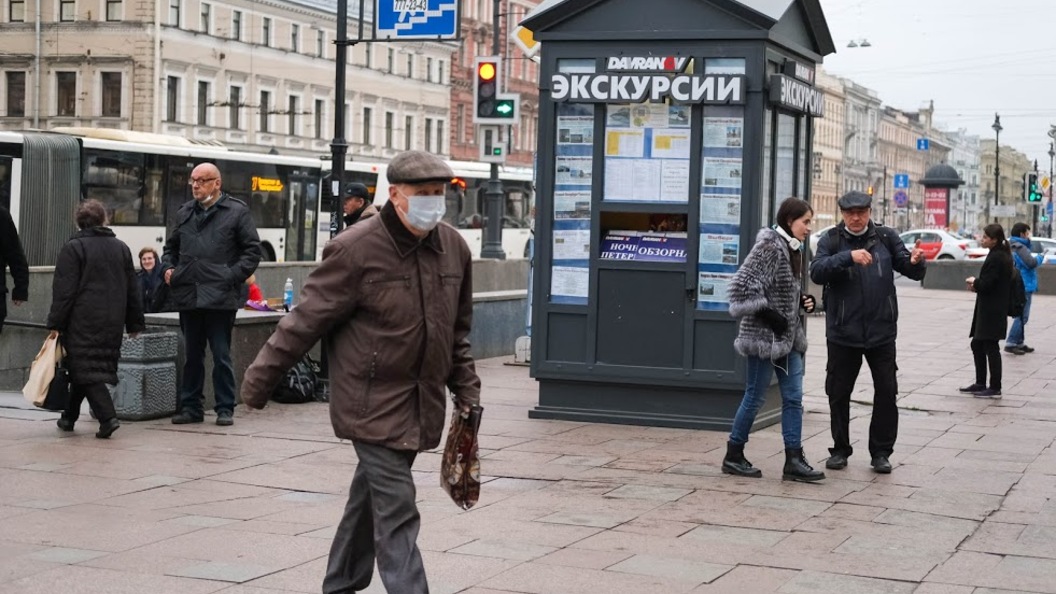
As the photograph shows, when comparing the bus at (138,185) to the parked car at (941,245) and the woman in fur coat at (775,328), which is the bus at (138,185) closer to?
the woman in fur coat at (775,328)

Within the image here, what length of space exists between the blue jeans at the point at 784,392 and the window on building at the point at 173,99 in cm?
5273

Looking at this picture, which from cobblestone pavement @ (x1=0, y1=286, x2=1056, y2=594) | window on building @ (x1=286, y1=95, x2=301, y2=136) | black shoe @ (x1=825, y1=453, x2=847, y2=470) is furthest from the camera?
window on building @ (x1=286, y1=95, x2=301, y2=136)

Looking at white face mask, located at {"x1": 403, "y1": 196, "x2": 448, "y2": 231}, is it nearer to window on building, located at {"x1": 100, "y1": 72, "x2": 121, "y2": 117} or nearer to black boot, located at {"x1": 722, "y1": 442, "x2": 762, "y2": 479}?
black boot, located at {"x1": 722, "y1": 442, "x2": 762, "y2": 479}

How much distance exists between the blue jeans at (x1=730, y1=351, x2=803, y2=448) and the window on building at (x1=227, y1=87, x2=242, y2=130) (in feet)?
182

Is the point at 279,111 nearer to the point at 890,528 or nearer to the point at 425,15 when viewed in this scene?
the point at 425,15

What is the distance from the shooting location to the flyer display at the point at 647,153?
11.7m

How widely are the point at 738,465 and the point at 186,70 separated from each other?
53.7 m

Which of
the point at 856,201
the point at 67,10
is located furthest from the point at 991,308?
the point at 67,10

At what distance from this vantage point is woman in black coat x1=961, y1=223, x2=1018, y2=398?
14.8m

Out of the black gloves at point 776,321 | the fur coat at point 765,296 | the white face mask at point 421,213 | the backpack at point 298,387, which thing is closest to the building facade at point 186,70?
the backpack at point 298,387

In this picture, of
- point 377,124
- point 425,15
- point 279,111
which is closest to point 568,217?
point 425,15

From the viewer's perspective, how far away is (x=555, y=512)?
8.34 meters

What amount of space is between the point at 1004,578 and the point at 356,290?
10.5ft

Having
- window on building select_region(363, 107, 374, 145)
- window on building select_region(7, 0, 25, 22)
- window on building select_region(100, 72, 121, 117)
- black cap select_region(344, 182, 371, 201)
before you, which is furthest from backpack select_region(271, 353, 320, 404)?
window on building select_region(363, 107, 374, 145)
